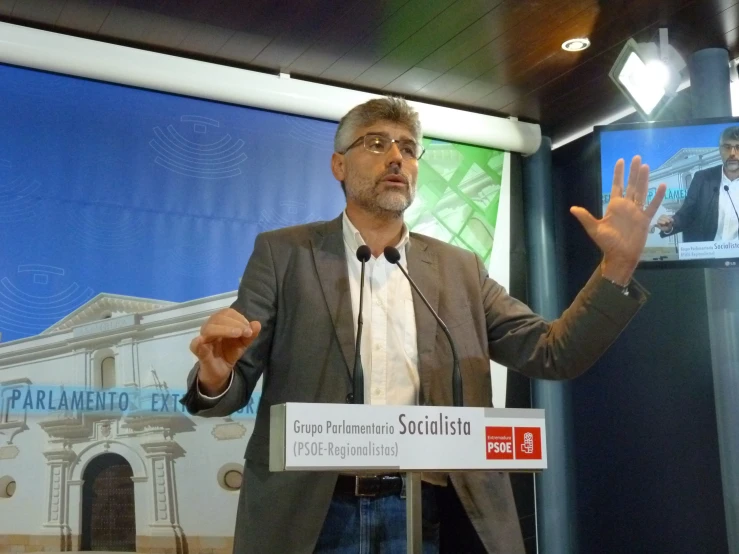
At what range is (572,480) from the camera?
4.39 metres

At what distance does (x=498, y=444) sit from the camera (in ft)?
4.09

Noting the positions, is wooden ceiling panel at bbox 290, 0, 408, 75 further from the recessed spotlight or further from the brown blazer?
the brown blazer

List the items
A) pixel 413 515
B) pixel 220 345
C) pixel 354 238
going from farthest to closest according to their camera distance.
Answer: pixel 354 238
pixel 220 345
pixel 413 515

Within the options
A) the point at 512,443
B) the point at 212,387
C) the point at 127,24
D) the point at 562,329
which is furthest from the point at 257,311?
the point at 127,24

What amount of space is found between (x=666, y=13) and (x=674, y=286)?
1.36 meters

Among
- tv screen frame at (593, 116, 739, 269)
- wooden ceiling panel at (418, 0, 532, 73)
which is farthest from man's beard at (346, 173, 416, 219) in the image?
tv screen frame at (593, 116, 739, 269)

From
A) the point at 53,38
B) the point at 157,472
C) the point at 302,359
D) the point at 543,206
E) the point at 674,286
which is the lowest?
the point at 157,472

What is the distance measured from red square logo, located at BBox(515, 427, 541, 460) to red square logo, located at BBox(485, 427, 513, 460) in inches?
0.6

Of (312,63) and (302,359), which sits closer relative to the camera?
(302,359)

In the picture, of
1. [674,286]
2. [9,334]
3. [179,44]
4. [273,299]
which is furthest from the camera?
[674,286]

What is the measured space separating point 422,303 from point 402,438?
0.72m

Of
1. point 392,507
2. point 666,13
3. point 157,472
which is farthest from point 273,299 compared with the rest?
point 666,13

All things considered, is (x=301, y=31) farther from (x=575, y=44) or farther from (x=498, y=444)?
(x=498, y=444)

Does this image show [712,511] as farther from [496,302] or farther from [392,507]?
[392,507]
